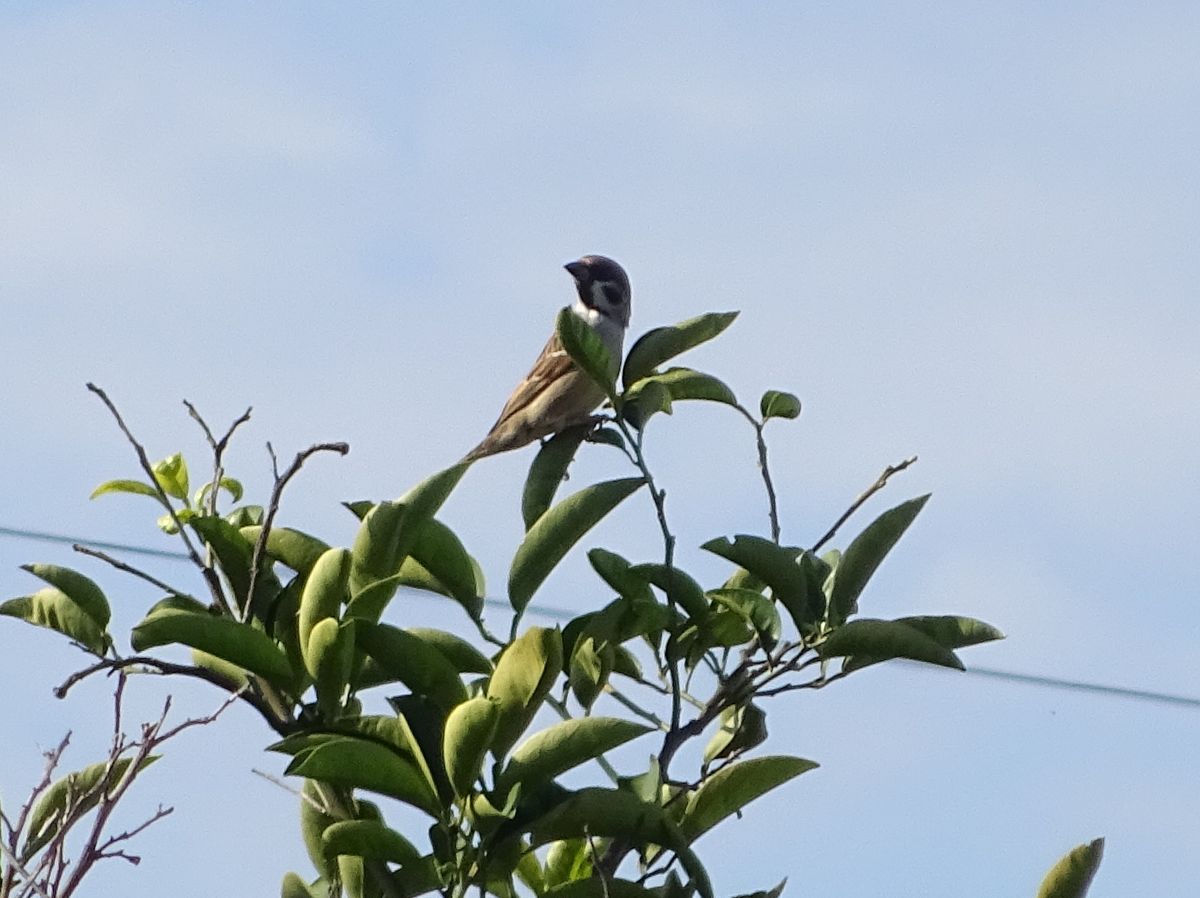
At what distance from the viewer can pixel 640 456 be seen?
1.99m

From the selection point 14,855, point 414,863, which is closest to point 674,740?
point 414,863

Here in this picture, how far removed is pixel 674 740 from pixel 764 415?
19.7 inches

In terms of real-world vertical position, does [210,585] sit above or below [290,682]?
above

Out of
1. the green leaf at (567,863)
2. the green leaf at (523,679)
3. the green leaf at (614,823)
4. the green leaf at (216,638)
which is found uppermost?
the green leaf at (216,638)

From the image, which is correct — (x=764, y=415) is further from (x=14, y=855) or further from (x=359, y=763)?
(x=14, y=855)

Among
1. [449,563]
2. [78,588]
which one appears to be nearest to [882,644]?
[449,563]

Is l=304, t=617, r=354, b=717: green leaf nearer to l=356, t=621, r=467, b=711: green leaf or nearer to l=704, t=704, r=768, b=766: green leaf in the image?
l=356, t=621, r=467, b=711: green leaf

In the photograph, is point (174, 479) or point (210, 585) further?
point (174, 479)

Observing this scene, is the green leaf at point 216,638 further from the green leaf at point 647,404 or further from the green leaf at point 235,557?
the green leaf at point 647,404

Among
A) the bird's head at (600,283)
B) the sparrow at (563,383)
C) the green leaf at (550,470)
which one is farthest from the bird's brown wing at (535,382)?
the green leaf at (550,470)

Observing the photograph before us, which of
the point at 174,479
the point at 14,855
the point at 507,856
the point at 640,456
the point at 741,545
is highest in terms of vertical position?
the point at 174,479

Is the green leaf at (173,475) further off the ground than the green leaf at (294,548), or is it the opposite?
the green leaf at (173,475)

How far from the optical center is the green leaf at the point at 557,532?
2016mm

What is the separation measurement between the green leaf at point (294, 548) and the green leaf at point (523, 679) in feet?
0.99
